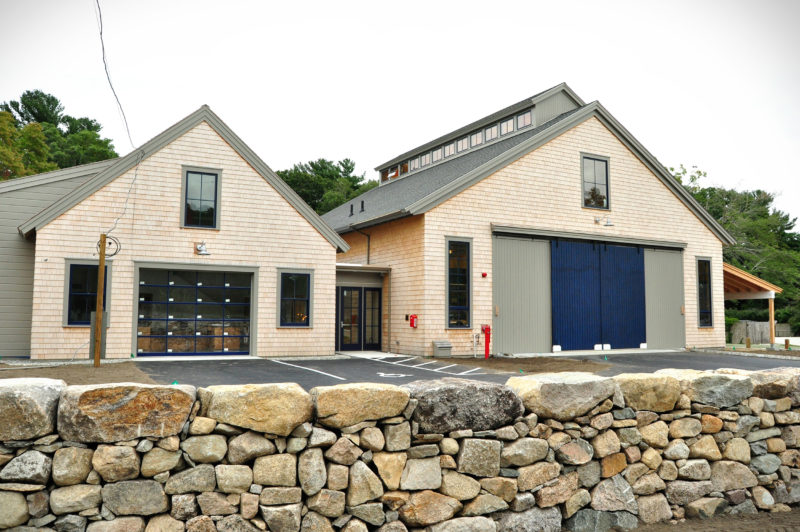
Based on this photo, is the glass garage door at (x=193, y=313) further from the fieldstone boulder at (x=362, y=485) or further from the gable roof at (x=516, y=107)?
the fieldstone boulder at (x=362, y=485)

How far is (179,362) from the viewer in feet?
49.0

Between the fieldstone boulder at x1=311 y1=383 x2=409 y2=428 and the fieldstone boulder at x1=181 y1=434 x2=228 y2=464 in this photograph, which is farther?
the fieldstone boulder at x1=311 y1=383 x2=409 y2=428

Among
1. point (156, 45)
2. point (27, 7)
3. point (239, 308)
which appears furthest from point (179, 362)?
point (27, 7)

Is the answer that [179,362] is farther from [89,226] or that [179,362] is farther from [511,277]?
[511,277]

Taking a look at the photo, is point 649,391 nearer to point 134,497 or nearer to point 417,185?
point 134,497

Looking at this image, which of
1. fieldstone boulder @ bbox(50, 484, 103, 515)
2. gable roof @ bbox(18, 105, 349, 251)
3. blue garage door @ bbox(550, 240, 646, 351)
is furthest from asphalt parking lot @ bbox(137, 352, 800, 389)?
fieldstone boulder @ bbox(50, 484, 103, 515)

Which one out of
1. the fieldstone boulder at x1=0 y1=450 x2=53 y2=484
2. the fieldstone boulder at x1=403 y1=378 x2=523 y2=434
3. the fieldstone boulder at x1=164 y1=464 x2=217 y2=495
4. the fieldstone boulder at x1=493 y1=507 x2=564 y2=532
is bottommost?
the fieldstone boulder at x1=493 y1=507 x2=564 y2=532

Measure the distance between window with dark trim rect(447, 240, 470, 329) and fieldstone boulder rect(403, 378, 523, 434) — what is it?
12895 millimetres

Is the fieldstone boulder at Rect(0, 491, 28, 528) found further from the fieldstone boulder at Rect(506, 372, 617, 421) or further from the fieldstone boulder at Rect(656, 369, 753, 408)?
the fieldstone boulder at Rect(656, 369, 753, 408)

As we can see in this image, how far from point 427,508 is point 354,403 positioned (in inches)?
40.1

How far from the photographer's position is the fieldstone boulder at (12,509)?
371 centimetres

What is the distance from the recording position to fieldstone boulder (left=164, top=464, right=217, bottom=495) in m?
3.98

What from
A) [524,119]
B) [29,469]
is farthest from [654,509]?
[524,119]

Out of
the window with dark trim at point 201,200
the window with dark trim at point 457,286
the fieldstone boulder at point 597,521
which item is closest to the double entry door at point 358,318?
Result: the window with dark trim at point 457,286
